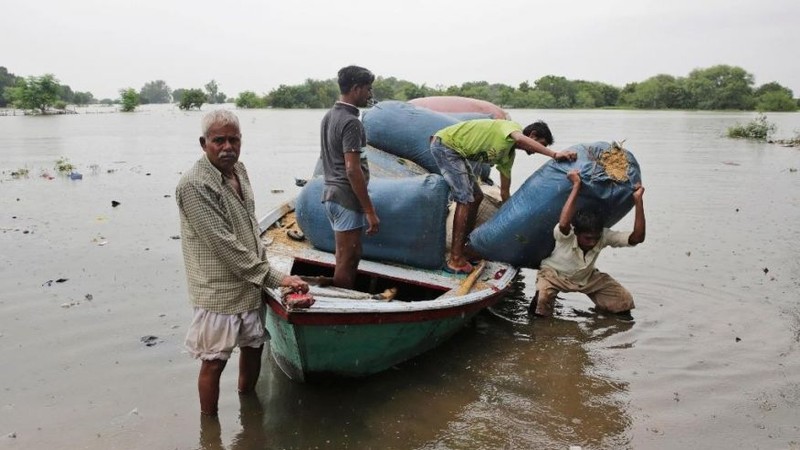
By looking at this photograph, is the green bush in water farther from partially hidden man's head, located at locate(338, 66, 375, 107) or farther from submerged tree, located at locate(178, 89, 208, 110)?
submerged tree, located at locate(178, 89, 208, 110)

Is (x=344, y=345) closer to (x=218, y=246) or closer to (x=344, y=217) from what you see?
(x=344, y=217)

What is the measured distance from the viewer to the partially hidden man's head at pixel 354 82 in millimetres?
3900

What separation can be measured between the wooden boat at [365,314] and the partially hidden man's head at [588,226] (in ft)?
2.02

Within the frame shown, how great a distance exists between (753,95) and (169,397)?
72.9 m

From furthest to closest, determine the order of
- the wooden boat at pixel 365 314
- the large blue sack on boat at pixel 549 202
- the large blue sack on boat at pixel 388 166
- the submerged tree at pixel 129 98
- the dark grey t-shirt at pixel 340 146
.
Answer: the submerged tree at pixel 129 98
the large blue sack on boat at pixel 388 166
the large blue sack on boat at pixel 549 202
the dark grey t-shirt at pixel 340 146
the wooden boat at pixel 365 314

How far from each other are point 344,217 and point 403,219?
2.21 feet

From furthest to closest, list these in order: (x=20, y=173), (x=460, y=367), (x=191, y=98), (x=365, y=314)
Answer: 1. (x=191, y=98)
2. (x=20, y=173)
3. (x=460, y=367)
4. (x=365, y=314)

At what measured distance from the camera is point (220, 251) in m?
2.99

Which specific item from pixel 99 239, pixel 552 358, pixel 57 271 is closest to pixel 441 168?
pixel 552 358

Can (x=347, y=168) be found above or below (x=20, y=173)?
above

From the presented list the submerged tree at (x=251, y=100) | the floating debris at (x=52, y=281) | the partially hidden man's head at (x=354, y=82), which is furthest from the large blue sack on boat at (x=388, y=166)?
the submerged tree at (x=251, y=100)

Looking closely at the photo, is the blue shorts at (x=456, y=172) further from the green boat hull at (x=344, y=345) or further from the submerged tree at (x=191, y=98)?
the submerged tree at (x=191, y=98)

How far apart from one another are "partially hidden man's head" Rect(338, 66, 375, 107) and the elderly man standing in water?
954 mm

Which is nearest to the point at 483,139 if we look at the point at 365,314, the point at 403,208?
the point at 403,208
